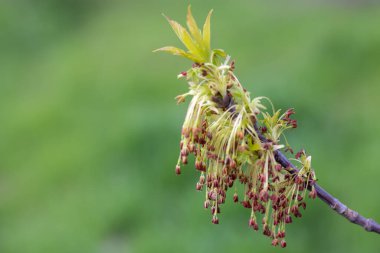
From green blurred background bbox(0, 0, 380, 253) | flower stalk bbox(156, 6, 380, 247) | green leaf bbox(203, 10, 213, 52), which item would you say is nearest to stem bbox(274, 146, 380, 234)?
flower stalk bbox(156, 6, 380, 247)

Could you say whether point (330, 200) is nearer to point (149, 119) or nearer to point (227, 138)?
point (227, 138)

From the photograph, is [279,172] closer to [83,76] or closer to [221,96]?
[221,96]

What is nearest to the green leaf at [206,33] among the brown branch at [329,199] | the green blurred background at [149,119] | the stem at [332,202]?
the brown branch at [329,199]

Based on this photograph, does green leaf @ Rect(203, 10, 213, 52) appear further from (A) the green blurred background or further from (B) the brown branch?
(A) the green blurred background

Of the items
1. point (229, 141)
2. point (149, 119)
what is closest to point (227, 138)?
point (229, 141)

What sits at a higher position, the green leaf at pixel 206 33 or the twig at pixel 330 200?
the green leaf at pixel 206 33

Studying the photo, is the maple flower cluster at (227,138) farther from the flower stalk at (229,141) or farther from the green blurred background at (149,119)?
the green blurred background at (149,119)
